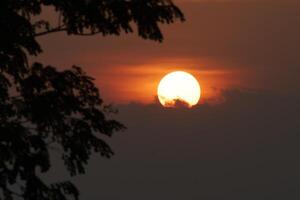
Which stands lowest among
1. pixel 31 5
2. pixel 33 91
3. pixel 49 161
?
pixel 49 161

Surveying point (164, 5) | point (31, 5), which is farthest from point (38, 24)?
point (164, 5)

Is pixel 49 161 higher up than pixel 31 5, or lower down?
lower down

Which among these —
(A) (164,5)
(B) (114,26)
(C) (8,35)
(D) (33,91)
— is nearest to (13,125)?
(D) (33,91)

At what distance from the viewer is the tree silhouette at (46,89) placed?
10.8 metres

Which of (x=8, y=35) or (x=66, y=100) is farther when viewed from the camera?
(x=66, y=100)

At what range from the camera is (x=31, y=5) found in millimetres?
11164

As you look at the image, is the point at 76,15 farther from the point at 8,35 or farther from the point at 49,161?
the point at 49,161

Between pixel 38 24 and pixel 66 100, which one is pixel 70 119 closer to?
pixel 66 100

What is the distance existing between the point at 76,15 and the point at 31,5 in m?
0.77

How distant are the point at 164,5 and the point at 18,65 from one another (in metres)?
2.61

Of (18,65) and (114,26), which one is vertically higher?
(114,26)

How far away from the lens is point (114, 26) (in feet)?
36.3

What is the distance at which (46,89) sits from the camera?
11359 millimetres

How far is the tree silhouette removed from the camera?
35.3ft
